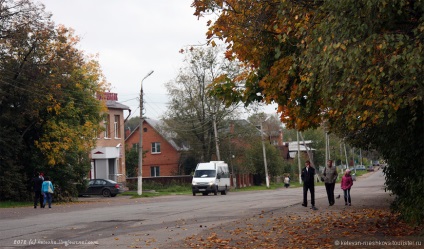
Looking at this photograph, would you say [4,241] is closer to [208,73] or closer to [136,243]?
[136,243]

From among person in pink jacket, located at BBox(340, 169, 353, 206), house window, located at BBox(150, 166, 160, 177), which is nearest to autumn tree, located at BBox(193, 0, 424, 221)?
person in pink jacket, located at BBox(340, 169, 353, 206)

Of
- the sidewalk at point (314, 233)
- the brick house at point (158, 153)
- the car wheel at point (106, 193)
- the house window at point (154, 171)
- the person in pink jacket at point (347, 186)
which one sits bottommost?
the sidewalk at point (314, 233)

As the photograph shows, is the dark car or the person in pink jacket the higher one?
the dark car

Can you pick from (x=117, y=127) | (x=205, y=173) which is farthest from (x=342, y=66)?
(x=117, y=127)

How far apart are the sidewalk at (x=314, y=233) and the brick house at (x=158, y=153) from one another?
6004cm

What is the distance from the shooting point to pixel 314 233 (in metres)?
13.9

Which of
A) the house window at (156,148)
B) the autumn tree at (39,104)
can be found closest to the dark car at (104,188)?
the autumn tree at (39,104)

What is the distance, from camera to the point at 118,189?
46.9 meters

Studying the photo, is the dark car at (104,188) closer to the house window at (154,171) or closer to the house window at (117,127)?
the house window at (117,127)

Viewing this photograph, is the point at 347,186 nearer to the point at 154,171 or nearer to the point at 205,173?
the point at 205,173

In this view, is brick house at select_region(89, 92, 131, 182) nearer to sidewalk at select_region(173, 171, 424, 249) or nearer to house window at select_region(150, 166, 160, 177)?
house window at select_region(150, 166, 160, 177)

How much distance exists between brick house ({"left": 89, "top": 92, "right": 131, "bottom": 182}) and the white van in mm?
13334

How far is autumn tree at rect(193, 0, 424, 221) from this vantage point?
377 inches

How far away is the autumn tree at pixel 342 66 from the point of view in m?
9.57
